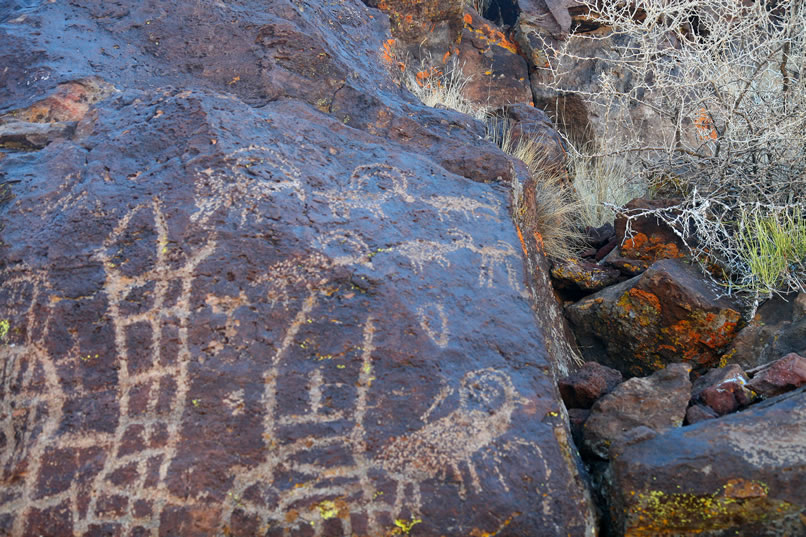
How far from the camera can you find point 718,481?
6.07ft

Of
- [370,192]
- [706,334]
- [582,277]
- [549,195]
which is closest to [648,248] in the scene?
[582,277]

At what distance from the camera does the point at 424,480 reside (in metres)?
1.95

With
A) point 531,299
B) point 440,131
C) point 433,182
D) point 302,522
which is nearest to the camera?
point 302,522

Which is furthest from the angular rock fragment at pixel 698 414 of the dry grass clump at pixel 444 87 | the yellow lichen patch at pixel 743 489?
the dry grass clump at pixel 444 87

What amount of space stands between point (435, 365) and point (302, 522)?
586 mm

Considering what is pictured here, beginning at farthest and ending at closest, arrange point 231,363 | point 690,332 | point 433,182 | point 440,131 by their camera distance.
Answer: point 440,131, point 690,332, point 433,182, point 231,363

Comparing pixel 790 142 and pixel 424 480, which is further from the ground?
pixel 790 142

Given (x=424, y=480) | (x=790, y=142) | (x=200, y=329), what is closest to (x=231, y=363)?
(x=200, y=329)

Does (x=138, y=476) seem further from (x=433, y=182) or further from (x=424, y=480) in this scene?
(x=433, y=182)

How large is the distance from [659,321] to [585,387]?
2.42 feet

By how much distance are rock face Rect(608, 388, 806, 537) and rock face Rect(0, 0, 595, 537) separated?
0.16 meters

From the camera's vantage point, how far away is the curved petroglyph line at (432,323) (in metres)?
2.18

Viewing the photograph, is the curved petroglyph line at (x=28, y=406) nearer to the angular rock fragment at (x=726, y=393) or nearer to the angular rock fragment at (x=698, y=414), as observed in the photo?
the angular rock fragment at (x=698, y=414)

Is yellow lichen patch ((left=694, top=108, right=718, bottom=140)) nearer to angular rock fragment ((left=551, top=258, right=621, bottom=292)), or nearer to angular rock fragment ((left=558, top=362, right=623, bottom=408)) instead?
angular rock fragment ((left=551, top=258, right=621, bottom=292))
